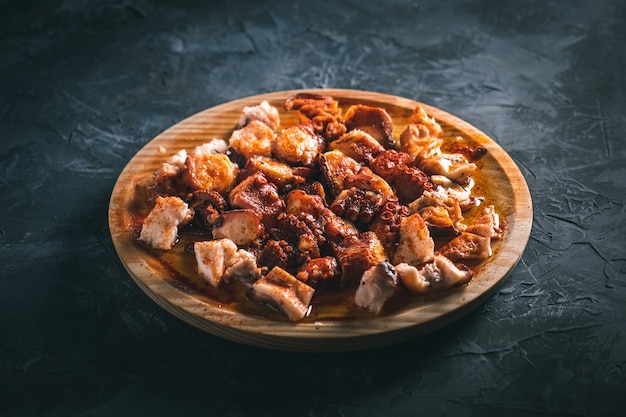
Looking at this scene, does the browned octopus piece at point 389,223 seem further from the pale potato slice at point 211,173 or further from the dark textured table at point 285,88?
the pale potato slice at point 211,173

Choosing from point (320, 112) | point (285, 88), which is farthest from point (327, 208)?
point (285, 88)

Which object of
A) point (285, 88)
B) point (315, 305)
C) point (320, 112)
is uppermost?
point (320, 112)

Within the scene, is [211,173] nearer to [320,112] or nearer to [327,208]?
[327,208]

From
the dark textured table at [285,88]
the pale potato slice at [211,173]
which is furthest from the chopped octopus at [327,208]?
the dark textured table at [285,88]

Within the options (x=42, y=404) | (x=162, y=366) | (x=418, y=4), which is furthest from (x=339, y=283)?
(x=418, y=4)

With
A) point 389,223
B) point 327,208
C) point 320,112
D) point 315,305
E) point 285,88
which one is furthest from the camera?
point 285,88

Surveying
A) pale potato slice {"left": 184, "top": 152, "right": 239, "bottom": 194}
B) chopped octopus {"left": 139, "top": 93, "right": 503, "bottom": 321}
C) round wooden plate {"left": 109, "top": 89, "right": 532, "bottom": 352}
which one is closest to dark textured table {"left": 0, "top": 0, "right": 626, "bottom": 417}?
round wooden plate {"left": 109, "top": 89, "right": 532, "bottom": 352}

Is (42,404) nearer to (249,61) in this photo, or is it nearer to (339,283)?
(339,283)
